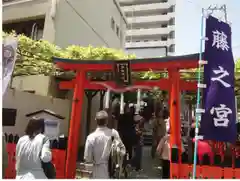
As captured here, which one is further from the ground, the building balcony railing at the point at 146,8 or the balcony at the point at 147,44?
the building balcony railing at the point at 146,8

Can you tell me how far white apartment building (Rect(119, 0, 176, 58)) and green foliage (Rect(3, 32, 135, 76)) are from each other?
39256mm

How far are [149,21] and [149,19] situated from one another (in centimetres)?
37

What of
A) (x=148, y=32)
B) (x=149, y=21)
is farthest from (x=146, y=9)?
(x=148, y=32)

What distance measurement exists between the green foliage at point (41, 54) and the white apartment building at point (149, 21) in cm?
3926

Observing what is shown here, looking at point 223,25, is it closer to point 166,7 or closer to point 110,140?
point 110,140

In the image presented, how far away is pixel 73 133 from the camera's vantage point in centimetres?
715

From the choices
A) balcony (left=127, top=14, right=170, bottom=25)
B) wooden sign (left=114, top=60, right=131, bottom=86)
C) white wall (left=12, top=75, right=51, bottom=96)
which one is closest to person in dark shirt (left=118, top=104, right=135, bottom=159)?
wooden sign (left=114, top=60, right=131, bottom=86)

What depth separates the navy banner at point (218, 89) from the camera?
16.1 feet

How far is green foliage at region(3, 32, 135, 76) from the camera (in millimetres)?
9688

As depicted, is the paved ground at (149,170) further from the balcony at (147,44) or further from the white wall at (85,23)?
the balcony at (147,44)

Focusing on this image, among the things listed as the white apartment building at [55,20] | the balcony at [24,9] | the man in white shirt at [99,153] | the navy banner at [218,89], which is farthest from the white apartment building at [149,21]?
the man in white shirt at [99,153]

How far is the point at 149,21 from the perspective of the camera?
5306 centimetres

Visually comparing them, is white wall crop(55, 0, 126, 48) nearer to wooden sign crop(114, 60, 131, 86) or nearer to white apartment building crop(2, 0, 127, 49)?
white apartment building crop(2, 0, 127, 49)

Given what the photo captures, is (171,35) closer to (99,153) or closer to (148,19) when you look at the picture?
(148,19)
